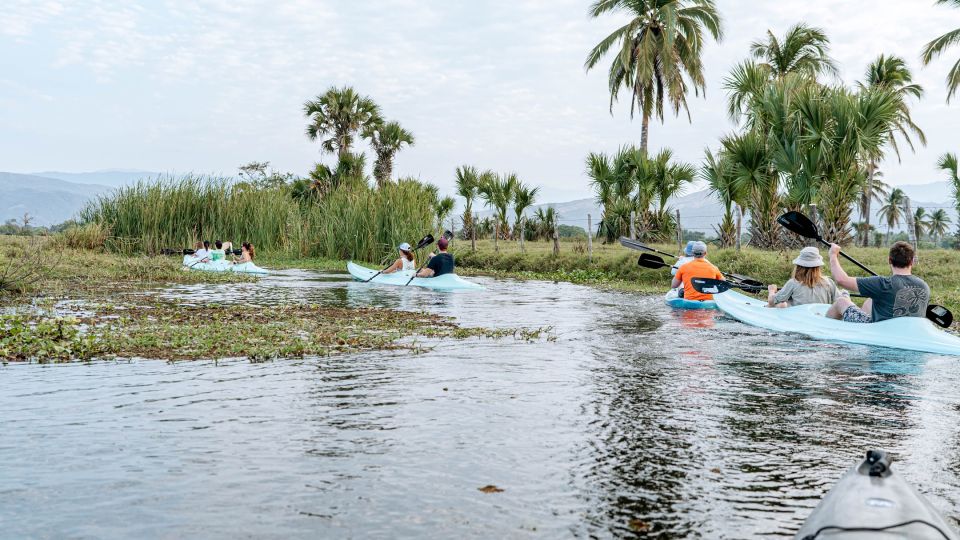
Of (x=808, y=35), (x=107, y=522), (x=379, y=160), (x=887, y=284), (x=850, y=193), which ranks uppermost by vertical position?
(x=808, y=35)

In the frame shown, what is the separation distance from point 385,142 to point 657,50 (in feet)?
61.6

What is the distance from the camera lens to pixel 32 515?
4277 mm

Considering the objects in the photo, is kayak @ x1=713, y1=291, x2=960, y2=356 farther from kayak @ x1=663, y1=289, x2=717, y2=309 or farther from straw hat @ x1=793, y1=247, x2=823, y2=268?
kayak @ x1=663, y1=289, x2=717, y2=309

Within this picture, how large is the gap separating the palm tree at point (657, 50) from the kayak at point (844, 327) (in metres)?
22.4

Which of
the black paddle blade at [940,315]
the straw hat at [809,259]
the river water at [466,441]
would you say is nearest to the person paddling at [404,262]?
the straw hat at [809,259]

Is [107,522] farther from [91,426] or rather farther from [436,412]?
[436,412]

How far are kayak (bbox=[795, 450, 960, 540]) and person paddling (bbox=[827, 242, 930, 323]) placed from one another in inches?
257

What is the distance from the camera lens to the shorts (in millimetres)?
10773

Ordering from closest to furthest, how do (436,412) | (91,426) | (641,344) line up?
1. (91,426)
2. (436,412)
3. (641,344)

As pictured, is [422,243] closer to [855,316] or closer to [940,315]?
[855,316]

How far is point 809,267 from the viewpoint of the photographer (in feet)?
39.7

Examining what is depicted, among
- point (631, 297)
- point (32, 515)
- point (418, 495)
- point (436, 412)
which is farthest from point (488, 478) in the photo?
point (631, 297)

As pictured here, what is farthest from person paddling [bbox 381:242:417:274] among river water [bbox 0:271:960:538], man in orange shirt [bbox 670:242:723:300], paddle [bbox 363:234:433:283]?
river water [bbox 0:271:960:538]

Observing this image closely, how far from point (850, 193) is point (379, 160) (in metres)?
31.2
